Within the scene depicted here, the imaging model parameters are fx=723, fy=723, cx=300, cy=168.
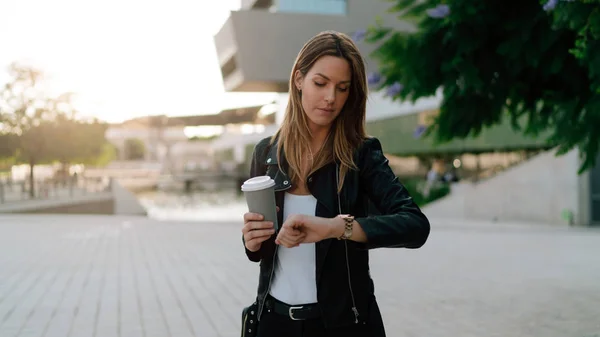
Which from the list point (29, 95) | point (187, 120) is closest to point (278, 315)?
point (29, 95)

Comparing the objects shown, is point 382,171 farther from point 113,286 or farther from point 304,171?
point 113,286

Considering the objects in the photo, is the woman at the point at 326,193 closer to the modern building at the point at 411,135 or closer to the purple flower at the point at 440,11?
the purple flower at the point at 440,11

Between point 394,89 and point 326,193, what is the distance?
482cm

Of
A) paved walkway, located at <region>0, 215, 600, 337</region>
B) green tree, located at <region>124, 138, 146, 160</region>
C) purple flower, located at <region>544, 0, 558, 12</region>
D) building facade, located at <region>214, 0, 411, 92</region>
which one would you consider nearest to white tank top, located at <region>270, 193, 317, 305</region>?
purple flower, located at <region>544, 0, 558, 12</region>

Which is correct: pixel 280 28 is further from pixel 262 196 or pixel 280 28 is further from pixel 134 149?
pixel 134 149

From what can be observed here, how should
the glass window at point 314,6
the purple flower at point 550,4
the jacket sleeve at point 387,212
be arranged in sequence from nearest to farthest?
the jacket sleeve at point 387,212 < the purple flower at point 550,4 < the glass window at point 314,6

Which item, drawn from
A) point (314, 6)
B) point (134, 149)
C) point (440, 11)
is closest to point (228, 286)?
point (440, 11)

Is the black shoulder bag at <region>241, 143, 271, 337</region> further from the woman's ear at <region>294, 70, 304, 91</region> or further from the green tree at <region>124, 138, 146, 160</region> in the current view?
the green tree at <region>124, 138, 146, 160</region>

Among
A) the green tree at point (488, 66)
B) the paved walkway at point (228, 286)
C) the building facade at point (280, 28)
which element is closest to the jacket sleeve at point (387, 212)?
the green tree at point (488, 66)

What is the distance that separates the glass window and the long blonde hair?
4247cm

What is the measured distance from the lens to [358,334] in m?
2.18

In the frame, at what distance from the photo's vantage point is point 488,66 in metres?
6.34

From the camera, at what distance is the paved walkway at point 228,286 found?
6.46 metres

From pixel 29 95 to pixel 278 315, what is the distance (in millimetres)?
38624
